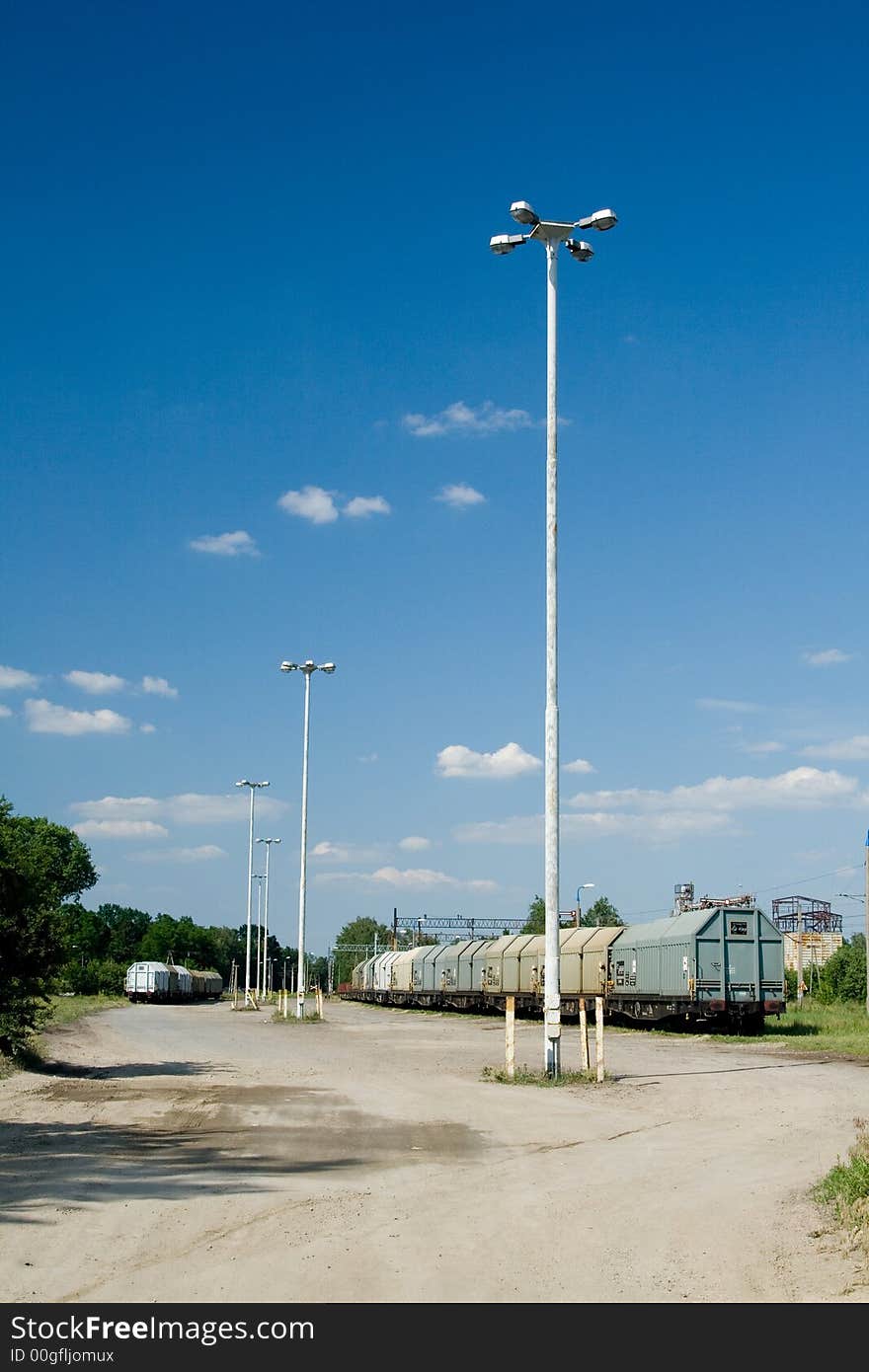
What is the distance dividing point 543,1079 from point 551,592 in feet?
27.9

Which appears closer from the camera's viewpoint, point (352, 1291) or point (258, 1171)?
point (352, 1291)

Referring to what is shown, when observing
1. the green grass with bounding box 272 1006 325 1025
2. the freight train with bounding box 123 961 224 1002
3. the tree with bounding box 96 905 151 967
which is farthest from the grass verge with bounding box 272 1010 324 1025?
the tree with bounding box 96 905 151 967

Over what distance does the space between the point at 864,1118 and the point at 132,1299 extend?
11721 millimetres

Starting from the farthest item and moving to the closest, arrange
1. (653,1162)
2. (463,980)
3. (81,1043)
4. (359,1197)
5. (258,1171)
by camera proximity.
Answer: (463,980) < (81,1043) < (653,1162) < (258,1171) < (359,1197)

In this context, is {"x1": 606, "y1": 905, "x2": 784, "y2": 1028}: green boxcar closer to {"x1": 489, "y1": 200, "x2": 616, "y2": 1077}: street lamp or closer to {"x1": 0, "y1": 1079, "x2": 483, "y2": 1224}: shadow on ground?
{"x1": 489, "y1": 200, "x2": 616, "y2": 1077}: street lamp

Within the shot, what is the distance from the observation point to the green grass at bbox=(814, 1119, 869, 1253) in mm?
8914

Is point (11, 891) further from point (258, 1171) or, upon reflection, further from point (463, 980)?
point (463, 980)

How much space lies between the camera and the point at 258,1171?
1201cm

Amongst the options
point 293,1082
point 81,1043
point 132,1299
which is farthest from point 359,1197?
point 81,1043

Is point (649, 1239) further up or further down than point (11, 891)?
further down

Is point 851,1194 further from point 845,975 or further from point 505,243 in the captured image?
point 845,975

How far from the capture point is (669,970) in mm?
36531

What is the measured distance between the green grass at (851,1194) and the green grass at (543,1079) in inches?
365

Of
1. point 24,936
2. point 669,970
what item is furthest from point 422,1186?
point 669,970
